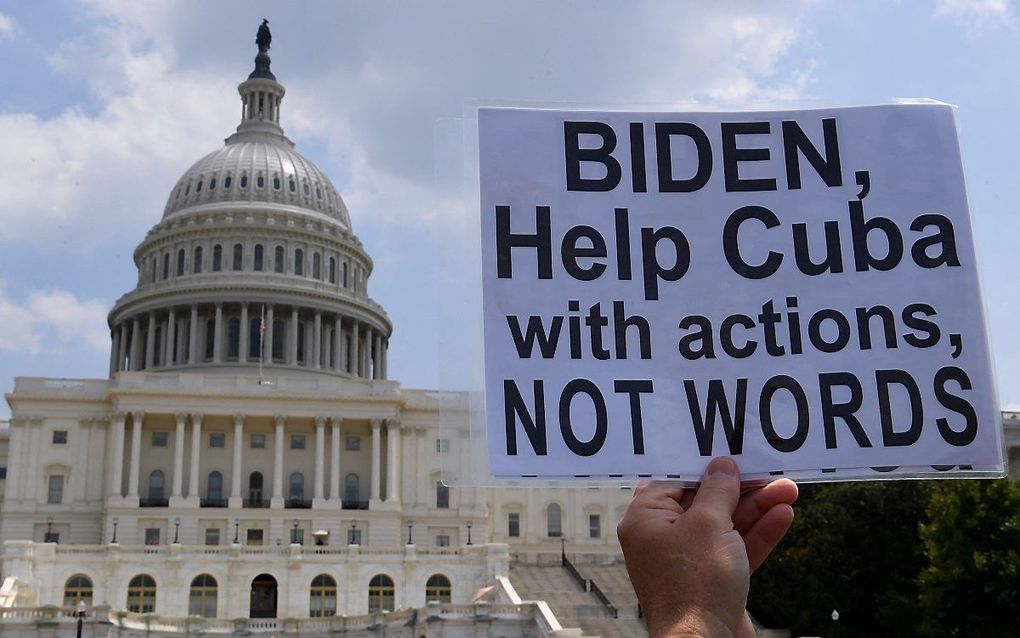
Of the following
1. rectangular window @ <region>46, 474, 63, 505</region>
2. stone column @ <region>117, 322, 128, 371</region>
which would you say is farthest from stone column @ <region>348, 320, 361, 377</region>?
rectangular window @ <region>46, 474, 63, 505</region>

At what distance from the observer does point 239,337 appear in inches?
4437

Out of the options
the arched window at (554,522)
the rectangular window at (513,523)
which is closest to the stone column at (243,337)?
the rectangular window at (513,523)

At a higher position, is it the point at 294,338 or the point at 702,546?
the point at 294,338

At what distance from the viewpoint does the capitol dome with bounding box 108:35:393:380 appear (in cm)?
11319

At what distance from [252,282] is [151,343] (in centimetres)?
1088

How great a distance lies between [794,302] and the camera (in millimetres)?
5980

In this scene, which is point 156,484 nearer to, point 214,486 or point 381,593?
point 214,486

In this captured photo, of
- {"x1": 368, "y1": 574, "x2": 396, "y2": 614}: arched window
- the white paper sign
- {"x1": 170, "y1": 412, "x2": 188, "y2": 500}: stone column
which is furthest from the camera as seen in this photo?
{"x1": 170, "y1": 412, "x2": 188, "y2": 500}: stone column

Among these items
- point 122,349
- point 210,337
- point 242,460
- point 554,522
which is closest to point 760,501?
point 242,460

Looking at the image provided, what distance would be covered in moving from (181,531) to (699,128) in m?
90.0

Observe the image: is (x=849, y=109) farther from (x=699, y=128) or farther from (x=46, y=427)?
(x=46, y=427)

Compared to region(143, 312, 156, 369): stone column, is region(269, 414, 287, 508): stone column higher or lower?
lower

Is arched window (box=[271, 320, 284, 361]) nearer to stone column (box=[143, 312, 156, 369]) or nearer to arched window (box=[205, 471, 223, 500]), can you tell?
stone column (box=[143, 312, 156, 369])

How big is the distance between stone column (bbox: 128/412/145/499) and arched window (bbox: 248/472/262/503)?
8339 millimetres
